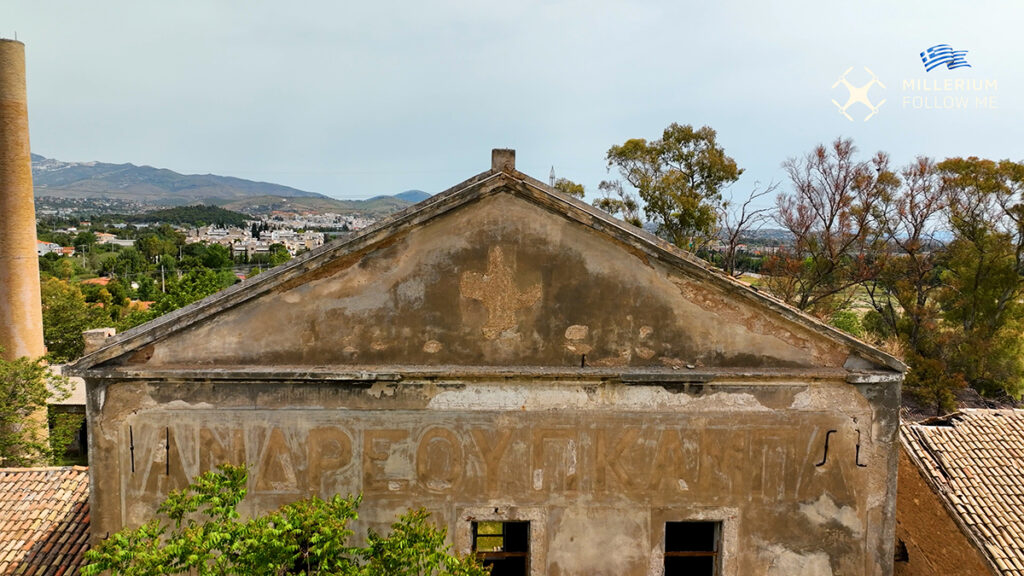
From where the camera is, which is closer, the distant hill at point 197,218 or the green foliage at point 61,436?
the green foliage at point 61,436

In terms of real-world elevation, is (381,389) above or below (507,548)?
above

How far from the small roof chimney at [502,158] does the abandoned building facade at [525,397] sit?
29 millimetres

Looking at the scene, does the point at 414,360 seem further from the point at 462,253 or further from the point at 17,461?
the point at 17,461

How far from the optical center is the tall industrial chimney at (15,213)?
22.1 metres

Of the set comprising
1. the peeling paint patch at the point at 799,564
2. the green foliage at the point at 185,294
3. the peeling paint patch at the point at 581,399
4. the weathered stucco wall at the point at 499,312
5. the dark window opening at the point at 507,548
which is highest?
the weathered stucco wall at the point at 499,312

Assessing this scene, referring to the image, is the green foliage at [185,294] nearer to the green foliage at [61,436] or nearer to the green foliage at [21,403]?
the green foliage at [61,436]

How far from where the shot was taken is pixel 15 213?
880 inches

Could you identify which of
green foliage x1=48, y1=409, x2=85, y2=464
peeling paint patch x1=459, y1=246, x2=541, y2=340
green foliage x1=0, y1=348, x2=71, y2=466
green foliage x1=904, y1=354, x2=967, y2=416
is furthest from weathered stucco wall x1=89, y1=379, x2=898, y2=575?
green foliage x1=904, y1=354, x2=967, y2=416

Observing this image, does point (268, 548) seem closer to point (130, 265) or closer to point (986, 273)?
point (986, 273)

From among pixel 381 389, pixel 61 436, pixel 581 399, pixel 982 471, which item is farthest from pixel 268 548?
pixel 61 436

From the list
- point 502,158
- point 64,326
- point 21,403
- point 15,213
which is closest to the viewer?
point 502,158

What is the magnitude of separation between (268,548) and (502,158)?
198 inches

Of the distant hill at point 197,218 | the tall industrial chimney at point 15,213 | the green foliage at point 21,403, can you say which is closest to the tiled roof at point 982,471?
the green foliage at point 21,403

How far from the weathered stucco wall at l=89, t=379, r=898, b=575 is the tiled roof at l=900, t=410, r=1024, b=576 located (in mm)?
2665
